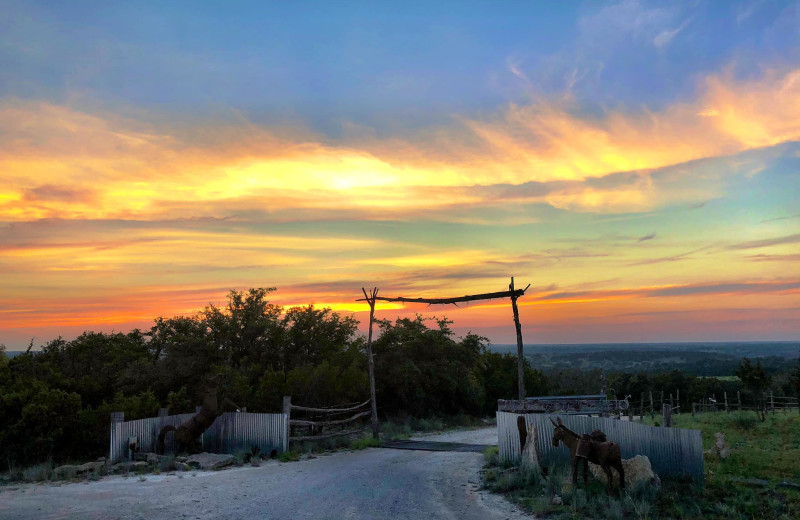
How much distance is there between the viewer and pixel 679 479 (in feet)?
44.7

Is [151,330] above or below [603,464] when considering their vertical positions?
above

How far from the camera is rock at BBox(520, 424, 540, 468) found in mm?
15445

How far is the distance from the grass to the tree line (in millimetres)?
12391

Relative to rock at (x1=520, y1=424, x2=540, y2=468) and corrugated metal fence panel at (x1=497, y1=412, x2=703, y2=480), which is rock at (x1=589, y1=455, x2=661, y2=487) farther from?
rock at (x1=520, y1=424, x2=540, y2=468)

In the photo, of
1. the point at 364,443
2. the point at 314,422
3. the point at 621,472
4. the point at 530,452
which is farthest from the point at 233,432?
the point at 621,472

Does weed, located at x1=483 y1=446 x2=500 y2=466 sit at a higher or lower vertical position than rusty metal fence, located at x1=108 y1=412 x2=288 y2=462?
lower

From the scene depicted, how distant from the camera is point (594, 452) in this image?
13148mm

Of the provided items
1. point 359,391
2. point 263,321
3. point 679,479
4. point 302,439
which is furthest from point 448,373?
point 679,479

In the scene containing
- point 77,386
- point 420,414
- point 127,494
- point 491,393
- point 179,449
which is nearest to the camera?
point 127,494

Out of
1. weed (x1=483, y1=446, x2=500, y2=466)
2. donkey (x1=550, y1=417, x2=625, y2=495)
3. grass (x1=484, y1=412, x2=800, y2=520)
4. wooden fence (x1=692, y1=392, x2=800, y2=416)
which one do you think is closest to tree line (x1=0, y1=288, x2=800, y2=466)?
weed (x1=483, y1=446, x2=500, y2=466)

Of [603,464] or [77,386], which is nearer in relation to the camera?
[603,464]

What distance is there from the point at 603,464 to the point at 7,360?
2671 cm

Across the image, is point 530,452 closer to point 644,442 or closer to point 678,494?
point 644,442

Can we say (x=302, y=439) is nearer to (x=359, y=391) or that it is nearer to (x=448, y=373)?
(x=359, y=391)
